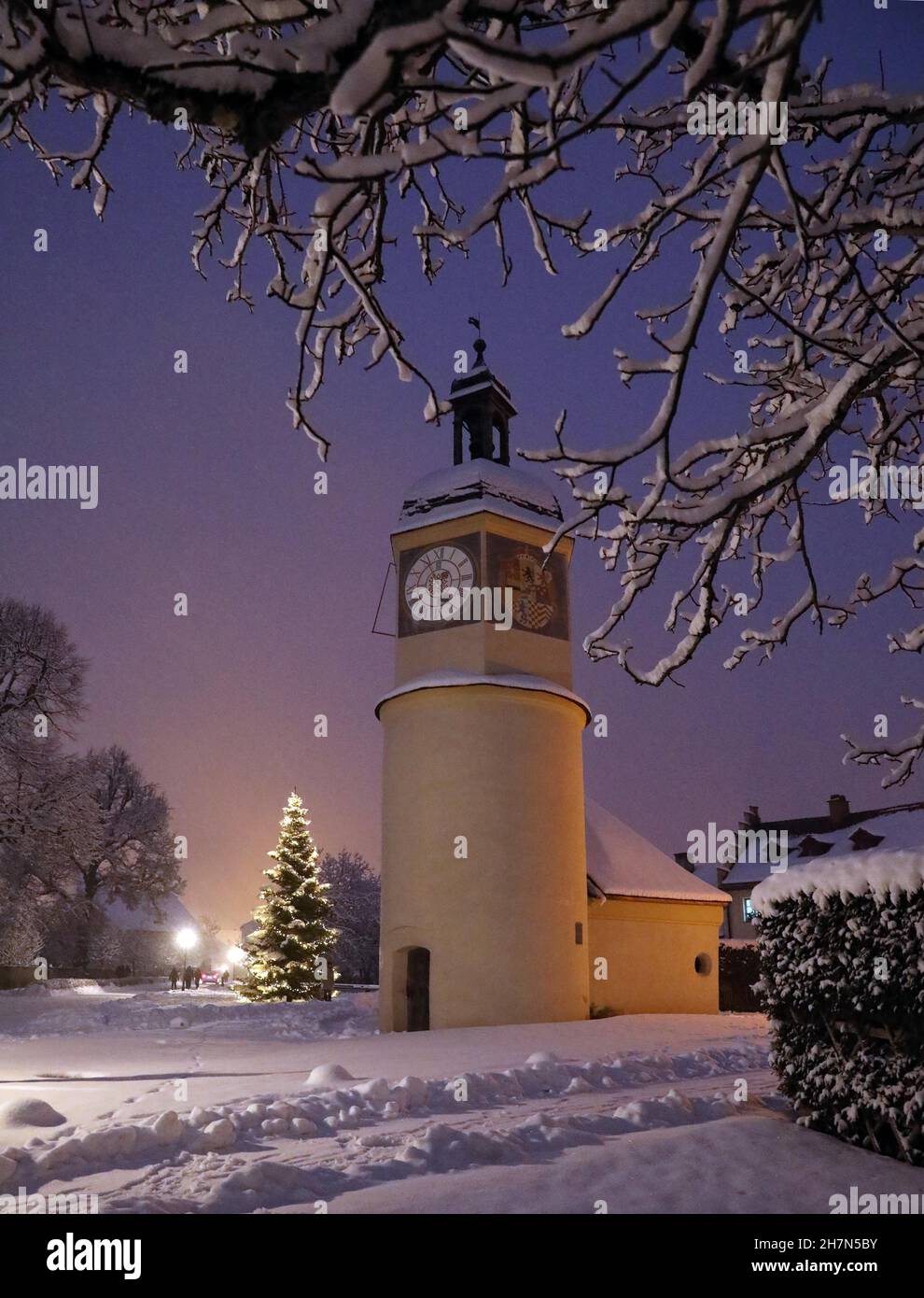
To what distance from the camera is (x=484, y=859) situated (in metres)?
18.6

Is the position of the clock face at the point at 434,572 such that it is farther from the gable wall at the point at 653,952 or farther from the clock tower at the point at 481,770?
the gable wall at the point at 653,952

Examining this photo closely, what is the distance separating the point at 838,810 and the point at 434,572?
44.7 metres

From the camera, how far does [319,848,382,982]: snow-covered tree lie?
57.3 m

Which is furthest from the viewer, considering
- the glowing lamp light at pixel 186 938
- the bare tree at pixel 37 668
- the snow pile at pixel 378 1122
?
the glowing lamp light at pixel 186 938

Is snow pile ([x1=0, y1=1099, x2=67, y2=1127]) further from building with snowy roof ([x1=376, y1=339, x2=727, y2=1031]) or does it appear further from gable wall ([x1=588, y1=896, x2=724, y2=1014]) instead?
gable wall ([x1=588, y1=896, x2=724, y2=1014])

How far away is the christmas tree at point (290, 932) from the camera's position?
32406mm

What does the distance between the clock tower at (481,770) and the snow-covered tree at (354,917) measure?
123ft

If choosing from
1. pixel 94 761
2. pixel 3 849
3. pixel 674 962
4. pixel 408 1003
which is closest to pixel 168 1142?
pixel 408 1003

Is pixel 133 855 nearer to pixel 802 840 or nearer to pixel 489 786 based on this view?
pixel 489 786

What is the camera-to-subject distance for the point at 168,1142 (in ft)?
22.7

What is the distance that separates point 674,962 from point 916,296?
1844cm

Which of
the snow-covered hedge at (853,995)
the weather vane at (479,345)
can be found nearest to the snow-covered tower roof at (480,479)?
the weather vane at (479,345)

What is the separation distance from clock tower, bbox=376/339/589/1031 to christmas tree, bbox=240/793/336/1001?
13599mm
